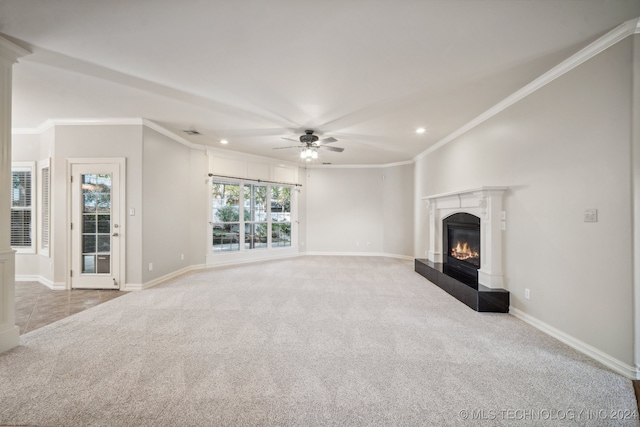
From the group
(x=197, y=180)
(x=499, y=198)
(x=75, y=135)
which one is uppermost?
(x=75, y=135)

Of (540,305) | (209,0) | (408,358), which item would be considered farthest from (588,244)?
(209,0)

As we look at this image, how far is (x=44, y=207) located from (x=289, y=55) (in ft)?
17.6

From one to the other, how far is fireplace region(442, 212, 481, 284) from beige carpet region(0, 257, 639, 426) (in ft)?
3.27

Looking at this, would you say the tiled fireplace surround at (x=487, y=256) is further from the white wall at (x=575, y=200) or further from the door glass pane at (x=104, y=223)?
the door glass pane at (x=104, y=223)

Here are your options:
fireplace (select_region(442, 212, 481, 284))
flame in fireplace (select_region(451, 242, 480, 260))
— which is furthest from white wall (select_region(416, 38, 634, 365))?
flame in fireplace (select_region(451, 242, 480, 260))

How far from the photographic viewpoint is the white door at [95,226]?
4371mm

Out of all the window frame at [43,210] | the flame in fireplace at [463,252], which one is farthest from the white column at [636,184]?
the window frame at [43,210]

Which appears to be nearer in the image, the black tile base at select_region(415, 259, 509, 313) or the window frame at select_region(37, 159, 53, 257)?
the black tile base at select_region(415, 259, 509, 313)

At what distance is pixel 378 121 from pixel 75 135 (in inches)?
195

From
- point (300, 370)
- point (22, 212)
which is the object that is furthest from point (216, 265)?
point (300, 370)

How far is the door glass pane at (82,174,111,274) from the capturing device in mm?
4398

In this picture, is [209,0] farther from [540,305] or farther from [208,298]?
[540,305]

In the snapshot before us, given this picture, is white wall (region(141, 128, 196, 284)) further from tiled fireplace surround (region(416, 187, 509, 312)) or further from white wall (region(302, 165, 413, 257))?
tiled fireplace surround (region(416, 187, 509, 312))

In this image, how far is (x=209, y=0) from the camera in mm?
1884
